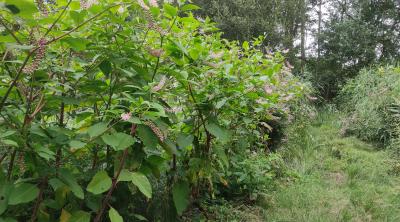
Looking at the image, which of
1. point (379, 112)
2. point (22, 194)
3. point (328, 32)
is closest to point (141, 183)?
point (22, 194)

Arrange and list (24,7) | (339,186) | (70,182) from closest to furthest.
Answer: (24,7)
(70,182)
(339,186)

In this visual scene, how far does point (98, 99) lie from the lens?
1.63 metres

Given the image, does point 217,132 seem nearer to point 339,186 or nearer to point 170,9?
point 170,9

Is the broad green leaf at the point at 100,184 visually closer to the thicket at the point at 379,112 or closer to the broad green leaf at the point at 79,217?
the broad green leaf at the point at 79,217

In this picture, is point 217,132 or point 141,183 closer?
point 141,183

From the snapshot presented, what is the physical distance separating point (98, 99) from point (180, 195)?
0.67 m

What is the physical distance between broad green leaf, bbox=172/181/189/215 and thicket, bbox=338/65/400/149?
4208 millimetres

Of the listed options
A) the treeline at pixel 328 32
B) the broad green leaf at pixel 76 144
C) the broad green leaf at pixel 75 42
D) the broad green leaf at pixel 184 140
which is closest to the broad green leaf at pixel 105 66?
the broad green leaf at pixel 75 42

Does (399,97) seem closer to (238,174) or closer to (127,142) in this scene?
(238,174)

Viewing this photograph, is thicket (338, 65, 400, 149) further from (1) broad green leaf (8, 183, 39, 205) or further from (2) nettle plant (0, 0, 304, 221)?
(1) broad green leaf (8, 183, 39, 205)

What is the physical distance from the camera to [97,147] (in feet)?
5.98

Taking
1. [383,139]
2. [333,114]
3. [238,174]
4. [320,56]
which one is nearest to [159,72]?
[238,174]

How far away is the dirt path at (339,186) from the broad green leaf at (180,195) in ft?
3.90

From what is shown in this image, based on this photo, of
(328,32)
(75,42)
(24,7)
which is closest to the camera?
(24,7)
